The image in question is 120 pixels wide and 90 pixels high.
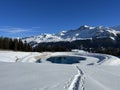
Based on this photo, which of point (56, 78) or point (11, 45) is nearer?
Result: point (56, 78)

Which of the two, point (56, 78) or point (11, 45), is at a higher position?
point (11, 45)

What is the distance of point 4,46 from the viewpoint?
101688 millimetres

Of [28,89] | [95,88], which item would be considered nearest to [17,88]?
[28,89]

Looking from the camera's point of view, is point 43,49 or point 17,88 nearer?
point 17,88

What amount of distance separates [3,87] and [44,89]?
2.03 meters

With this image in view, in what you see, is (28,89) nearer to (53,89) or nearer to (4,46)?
(53,89)

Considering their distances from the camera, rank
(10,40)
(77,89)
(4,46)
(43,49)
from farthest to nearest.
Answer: (43,49)
(10,40)
(4,46)
(77,89)

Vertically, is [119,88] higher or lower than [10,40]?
lower

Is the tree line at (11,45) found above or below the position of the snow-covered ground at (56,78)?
above

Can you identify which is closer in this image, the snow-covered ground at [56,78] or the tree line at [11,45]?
the snow-covered ground at [56,78]

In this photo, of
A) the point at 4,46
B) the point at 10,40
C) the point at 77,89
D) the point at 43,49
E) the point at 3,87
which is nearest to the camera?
the point at 77,89

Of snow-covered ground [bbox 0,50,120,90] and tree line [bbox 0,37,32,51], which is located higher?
tree line [bbox 0,37,32,51]

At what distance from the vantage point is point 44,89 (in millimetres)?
9828

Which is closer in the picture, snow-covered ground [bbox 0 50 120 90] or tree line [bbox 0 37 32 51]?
snow-covered ground [bbox 0 50 120 90]
